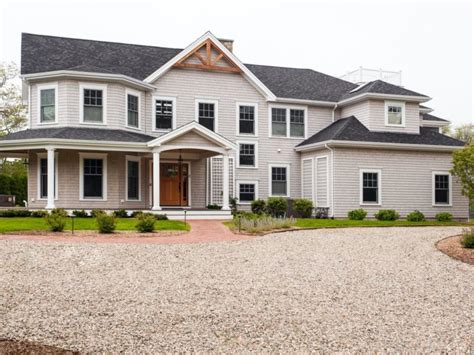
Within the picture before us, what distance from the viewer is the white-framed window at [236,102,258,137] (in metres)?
27.9

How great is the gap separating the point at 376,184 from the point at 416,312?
57.0 feet

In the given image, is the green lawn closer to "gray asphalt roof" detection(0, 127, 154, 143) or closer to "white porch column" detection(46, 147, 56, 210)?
"white porch column" detection(46, 147, 56, 210)

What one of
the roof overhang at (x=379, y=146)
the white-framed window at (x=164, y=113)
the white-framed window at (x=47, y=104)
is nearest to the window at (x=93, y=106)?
the white-framed window at (x=47, y=104)

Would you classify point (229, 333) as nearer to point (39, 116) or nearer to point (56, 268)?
point (56, 268)

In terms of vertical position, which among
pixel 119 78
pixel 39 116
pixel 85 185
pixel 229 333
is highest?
pixel 119 78

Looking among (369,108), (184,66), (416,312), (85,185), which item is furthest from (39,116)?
(416,312)

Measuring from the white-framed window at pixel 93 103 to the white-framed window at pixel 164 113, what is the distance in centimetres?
281

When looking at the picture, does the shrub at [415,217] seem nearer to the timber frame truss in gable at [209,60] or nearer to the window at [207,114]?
the window at [207,114]

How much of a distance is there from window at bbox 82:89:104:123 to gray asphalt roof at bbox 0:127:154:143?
579mm

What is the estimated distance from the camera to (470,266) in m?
13.0

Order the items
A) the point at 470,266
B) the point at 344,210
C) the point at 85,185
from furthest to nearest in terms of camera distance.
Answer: the point at 344,210
the point at 85,185
the point at 470,266

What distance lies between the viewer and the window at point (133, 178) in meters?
24.8

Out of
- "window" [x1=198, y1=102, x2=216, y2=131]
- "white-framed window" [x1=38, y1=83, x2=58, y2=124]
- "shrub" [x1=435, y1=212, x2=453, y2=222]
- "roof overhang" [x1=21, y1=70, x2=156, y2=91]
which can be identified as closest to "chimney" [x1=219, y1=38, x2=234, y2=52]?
"window" [x1=198, y1=102, x2=216, y2=131]

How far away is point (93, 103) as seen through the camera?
2416 centimetres
